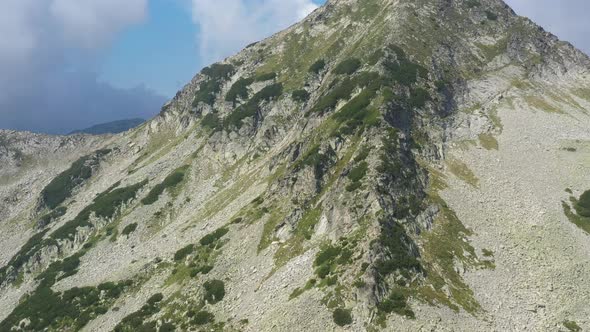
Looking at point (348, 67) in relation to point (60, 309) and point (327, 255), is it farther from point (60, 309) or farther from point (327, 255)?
point (60, 309)

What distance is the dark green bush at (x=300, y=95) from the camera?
341 feet

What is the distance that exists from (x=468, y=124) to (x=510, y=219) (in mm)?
28300

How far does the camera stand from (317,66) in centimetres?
11238

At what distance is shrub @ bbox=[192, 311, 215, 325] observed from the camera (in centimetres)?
4708

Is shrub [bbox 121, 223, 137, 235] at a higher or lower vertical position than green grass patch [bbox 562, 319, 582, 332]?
higher

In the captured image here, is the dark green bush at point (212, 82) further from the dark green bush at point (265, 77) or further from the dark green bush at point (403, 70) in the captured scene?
the dark green bush at point (403, 70)

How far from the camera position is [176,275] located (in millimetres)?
60375

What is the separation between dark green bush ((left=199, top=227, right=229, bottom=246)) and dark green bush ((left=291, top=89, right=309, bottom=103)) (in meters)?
46.6

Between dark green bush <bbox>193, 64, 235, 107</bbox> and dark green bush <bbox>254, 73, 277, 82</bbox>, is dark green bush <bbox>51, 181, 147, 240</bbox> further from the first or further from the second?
dark green bush <bbox>254, 73, 277, 82</bbox>

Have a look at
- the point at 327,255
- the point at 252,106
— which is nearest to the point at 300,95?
the point at 252,106

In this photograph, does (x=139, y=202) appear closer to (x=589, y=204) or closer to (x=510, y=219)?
(x=510, y=219)

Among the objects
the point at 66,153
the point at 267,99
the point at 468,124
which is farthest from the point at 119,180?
the point at 468,124

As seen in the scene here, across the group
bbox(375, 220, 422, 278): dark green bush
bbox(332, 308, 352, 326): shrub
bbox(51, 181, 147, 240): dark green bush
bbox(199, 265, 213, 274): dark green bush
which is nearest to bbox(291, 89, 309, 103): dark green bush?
bbox(51, 181, 147, 240): dark green bush

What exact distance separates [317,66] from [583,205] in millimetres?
67765
